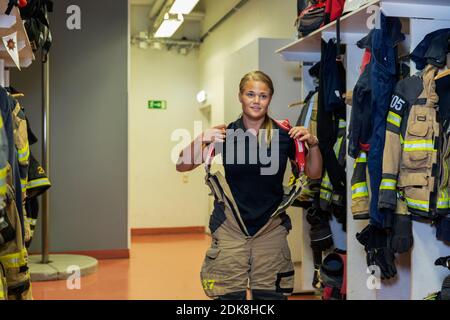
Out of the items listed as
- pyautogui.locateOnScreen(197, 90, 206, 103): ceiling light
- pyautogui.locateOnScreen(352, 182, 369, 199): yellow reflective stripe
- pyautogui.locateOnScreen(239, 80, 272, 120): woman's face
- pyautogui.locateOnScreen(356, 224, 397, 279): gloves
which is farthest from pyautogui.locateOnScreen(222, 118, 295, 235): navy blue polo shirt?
pyautogui.locateOnScreen(197, 90, 206, 103): ceiling light

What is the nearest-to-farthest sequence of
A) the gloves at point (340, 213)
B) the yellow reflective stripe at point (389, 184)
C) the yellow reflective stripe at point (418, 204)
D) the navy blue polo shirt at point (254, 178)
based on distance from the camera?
1. the navy blue polo shirt at point (254, 178)
2. the yellow reflective stripe at point (418, 204)
3. the yellow reflective stripe at point (389, 184)
4. the gloves at point (340, 213)

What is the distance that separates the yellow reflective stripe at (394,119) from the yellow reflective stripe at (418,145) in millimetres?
119

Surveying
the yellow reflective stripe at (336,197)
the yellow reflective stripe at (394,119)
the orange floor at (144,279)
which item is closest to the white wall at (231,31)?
the yellow reflective stripe at (336,197)

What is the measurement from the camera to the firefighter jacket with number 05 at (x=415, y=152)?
8.69ft

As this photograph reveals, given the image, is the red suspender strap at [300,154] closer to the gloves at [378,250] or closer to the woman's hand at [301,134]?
the woman's hand at [301,134]

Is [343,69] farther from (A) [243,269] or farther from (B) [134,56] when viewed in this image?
(B) [134,56]

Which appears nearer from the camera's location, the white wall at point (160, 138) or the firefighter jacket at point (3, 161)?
the firefighter jacket at point (3, 161)

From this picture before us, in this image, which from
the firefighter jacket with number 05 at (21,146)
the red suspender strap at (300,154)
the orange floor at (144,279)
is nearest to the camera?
the red suspender strap at (300,154)

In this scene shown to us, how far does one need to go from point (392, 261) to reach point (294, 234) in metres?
1.75

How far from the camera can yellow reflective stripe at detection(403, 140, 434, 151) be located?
2674 millimetres

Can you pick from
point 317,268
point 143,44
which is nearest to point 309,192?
point 317,268

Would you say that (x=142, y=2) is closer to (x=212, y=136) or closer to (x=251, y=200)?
(x=212, y=136)
